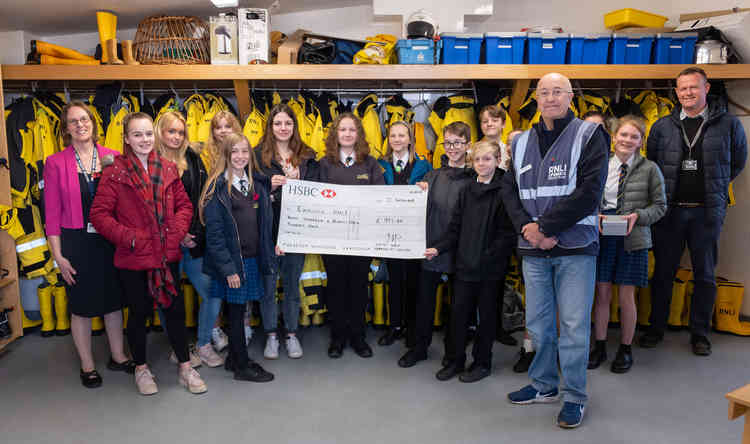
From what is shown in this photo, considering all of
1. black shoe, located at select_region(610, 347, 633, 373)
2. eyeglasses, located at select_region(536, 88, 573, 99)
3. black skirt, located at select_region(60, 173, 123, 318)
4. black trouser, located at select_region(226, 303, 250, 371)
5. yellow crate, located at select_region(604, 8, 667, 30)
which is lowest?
black shoe, located at select_region(610, 347, 633, 373)

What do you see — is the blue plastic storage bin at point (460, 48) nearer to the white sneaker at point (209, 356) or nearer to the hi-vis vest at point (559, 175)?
the hi-vis vest at point (559, 175)

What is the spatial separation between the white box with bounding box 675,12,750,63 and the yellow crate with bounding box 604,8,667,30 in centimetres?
33

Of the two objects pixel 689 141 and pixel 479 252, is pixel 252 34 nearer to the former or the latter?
pixel 479 252

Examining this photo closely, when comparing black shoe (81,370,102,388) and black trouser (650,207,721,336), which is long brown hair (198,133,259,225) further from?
black trouser (650,207,721,336)

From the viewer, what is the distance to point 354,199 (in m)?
3.12

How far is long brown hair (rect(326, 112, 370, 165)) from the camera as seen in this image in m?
3.12

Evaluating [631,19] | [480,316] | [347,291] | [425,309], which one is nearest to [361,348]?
[347,291]

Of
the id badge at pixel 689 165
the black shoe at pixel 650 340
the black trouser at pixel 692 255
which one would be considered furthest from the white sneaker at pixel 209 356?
the id badge at pixel 689 165

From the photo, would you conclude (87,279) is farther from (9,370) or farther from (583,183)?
(583,183)

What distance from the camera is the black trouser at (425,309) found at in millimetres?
2975

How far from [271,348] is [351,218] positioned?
101 cm

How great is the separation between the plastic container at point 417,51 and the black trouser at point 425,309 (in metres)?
1.66

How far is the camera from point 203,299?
2.98 meters

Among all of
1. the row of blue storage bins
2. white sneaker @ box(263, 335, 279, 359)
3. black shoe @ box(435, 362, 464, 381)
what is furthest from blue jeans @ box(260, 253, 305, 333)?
the row of blue storage bins
